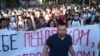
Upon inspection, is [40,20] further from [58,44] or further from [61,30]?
[61,30]

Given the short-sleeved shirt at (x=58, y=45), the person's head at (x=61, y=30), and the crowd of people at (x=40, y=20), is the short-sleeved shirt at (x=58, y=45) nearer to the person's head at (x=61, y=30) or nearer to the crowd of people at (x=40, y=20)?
the person's head at (x=61, y=30)

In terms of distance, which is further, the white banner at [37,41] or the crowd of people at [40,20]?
the crowd of people at [40,20]

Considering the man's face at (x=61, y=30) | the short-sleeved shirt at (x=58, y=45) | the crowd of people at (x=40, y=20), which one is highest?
the man's face at (x=61, y=30)

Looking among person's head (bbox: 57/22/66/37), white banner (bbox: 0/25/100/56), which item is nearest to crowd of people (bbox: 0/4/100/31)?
person's head (bbox: 57/22/66/37)

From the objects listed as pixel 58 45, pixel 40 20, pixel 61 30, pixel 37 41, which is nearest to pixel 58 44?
pixel 58 45

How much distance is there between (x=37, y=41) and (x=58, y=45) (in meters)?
2.84

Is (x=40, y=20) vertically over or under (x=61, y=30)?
under

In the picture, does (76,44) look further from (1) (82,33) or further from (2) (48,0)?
(2) (48,0)

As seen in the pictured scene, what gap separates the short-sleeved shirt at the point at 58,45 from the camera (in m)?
8.21

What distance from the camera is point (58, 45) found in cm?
821

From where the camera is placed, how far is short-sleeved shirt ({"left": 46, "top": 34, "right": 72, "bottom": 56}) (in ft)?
26.9

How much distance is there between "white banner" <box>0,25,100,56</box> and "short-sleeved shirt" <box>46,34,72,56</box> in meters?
→ 2.64

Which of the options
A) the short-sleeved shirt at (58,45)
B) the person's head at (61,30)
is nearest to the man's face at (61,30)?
the person's head at (61,30)

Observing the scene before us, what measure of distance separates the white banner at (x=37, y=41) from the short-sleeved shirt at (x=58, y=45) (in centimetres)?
264
